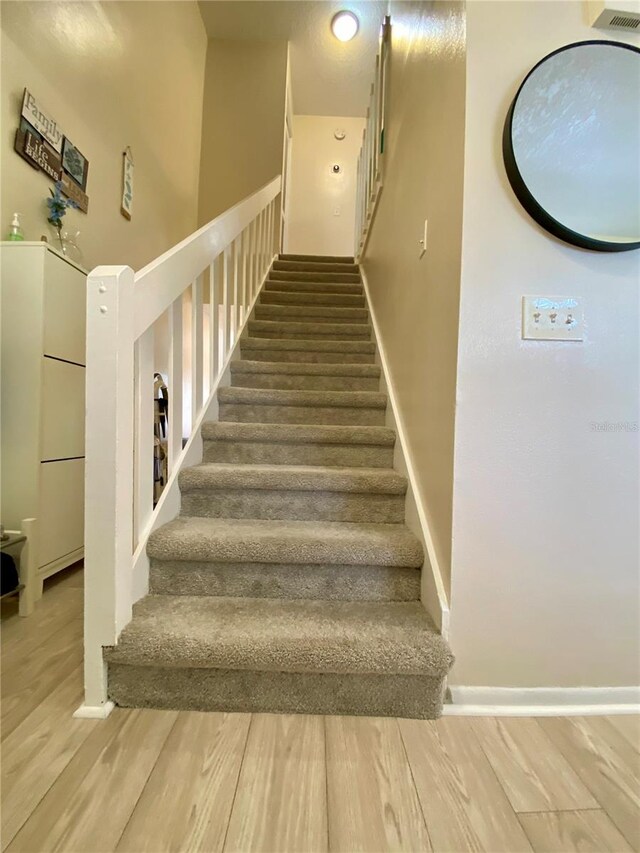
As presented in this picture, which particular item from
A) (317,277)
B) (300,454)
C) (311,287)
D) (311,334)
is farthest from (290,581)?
(317,277)

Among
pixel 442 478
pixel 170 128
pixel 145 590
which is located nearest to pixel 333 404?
pixel 442 478

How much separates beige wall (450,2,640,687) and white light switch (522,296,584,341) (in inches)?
0.8

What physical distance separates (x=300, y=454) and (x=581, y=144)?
1334mm

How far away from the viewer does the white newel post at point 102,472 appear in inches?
37.9

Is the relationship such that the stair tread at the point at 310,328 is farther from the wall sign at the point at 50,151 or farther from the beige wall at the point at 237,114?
the beige wall at the point at 237,114

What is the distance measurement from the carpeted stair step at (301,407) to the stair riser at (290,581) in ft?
2.73

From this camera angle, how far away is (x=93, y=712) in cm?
95

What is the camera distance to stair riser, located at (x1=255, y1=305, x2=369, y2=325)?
273 cm

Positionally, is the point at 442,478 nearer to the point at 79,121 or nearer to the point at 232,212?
the point at 232,212

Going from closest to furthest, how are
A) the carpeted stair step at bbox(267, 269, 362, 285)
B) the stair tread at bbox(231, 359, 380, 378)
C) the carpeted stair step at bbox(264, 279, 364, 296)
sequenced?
the stair tread at bbox(231, 359, 380, 378), the carpeted stair step at bbox(264, 279, 364, 296), the carpeted stair step at bbox(267, 269, 362, 285)

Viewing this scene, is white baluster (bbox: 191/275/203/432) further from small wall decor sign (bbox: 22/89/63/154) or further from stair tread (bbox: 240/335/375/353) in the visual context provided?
small wall decor sign (bbox: 22/89/63/154)

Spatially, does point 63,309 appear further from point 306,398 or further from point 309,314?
point 309,314

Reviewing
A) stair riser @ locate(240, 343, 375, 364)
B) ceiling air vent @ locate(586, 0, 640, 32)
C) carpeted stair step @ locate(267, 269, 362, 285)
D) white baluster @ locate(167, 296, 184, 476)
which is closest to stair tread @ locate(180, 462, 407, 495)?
white baluster @ locate(167, 296, 184, 476)

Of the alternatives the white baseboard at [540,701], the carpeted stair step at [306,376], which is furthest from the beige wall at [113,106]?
the white baseboard at [540,701]
